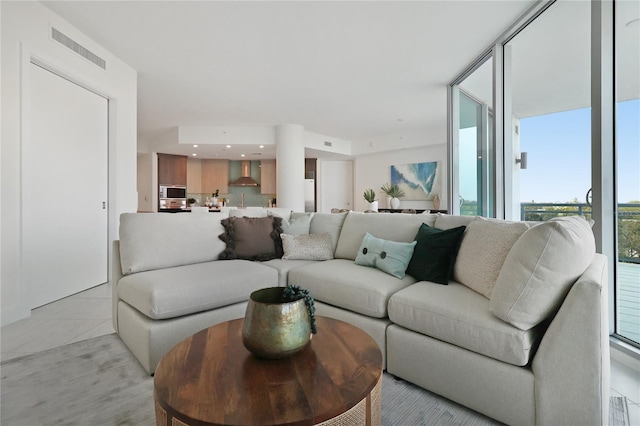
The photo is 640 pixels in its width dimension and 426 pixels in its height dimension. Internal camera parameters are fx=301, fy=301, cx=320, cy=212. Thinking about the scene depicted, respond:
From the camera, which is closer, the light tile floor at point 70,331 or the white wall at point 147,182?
the light tile floor at point 70,331

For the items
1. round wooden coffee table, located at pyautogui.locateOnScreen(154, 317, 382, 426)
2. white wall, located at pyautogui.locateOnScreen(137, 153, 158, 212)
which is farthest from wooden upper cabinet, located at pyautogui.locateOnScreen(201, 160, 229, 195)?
round wooden coffee table, located at pyautogui.locateOnScreen(154, 317, 382, 426)

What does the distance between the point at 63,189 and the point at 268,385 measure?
3.47 metres

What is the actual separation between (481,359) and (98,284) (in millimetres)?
4136

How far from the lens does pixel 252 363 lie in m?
1.06

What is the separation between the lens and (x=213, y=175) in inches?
340

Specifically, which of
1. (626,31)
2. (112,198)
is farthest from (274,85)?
(626,31)

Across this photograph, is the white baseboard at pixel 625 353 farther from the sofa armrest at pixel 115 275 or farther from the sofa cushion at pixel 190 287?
the sofa armrest at pixel 115 275

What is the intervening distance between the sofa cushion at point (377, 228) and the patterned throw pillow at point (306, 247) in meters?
0.13

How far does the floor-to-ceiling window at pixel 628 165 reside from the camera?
1998 millimetres

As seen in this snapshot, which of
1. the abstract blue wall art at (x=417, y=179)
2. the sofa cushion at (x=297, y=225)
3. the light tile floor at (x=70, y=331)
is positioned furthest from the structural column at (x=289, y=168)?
the light tile floor at (x=70, y=331)

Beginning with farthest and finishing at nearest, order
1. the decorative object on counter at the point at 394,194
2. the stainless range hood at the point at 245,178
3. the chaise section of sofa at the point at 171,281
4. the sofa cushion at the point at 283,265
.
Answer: the stainless range hood at the point at 245,178
the decorative object on counter at the point at 394,194
the sofa cushion at the point at 283,265
the chaise section of sofa at the point at 171,281

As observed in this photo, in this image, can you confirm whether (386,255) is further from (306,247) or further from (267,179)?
(267,179)

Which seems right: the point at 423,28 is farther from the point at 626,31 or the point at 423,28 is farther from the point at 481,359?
the point at 481,359

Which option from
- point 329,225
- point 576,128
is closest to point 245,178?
point 329,225
